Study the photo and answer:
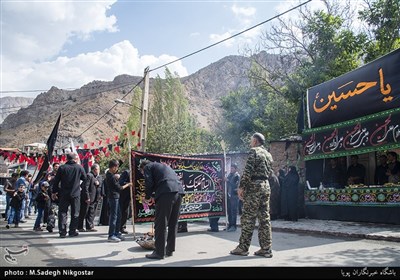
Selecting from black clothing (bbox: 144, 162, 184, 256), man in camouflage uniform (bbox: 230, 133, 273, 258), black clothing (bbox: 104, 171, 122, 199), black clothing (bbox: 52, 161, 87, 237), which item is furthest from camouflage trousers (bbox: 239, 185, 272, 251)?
black clothing (bbox: 52, 161, 87, 237)

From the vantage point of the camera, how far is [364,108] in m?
9.77

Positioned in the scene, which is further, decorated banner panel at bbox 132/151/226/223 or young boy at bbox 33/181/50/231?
young boy at bbox 33/181/50/231

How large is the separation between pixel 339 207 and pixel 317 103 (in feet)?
11.2

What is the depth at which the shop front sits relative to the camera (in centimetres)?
892

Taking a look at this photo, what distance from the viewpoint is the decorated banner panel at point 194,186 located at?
26.1 ft

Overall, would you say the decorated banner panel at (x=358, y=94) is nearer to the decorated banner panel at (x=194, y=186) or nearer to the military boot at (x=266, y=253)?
the decorated banner panel at (x=194, y=186)

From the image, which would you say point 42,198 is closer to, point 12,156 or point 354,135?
point 354,135

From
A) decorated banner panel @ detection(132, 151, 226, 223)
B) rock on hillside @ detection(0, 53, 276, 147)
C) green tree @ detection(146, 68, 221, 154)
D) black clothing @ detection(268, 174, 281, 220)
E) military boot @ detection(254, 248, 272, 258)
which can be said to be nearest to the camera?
military boot @ detection(254, 248, 272, 258)

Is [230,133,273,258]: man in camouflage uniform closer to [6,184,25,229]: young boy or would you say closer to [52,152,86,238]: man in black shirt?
[52,152,86,238]: man in black shirt

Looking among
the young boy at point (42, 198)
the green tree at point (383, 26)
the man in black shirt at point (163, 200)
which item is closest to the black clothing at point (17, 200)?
the young boy at point (42, 198)

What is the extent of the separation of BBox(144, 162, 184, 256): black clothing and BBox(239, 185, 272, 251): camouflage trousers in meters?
1.09

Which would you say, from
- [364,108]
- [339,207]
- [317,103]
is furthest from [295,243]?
[317,103]

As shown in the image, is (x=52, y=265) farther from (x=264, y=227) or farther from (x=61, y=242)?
(x=264, y=227)

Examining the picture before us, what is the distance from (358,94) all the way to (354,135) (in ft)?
3.83
